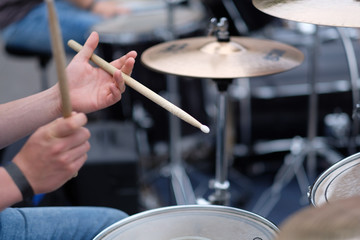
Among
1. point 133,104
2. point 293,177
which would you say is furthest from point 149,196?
point 293,177

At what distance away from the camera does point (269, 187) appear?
193cm

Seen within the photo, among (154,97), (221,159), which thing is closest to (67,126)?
(154,97)

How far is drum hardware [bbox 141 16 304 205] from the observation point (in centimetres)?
98

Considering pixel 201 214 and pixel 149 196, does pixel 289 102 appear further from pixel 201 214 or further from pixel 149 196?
pixel 201 214

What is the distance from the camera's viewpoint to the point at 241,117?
74.6 inches

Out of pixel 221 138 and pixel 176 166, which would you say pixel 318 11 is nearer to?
pixel 221 138

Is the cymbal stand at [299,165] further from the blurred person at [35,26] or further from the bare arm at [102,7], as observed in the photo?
the blurred person at [35,26]

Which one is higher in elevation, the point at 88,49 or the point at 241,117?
the point at 88,49

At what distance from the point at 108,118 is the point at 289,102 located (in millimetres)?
755

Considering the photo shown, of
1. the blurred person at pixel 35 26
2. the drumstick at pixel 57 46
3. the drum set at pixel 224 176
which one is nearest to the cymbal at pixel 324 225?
the drum set at pixel 224 176

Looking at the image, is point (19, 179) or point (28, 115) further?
point (28, 115)

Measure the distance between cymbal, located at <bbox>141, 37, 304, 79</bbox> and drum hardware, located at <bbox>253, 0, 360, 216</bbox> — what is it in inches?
5.1

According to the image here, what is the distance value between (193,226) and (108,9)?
1311mm

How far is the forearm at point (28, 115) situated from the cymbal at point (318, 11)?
441 mm
